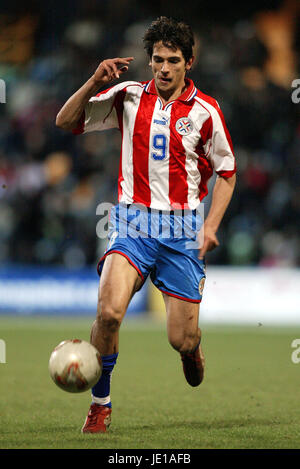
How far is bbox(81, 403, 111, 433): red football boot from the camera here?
497 centimetres

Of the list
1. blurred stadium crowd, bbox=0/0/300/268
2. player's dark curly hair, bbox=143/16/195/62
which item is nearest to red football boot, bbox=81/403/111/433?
player's dark curly hair, bbox=143/16/195/62

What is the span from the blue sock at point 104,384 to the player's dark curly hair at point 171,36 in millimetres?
2083

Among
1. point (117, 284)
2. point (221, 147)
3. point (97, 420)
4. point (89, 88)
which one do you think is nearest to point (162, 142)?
point (221, 147)

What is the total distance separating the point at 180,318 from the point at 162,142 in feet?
4.01

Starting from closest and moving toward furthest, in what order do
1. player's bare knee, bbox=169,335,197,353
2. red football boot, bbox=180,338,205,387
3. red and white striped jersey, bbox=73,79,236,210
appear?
red and white striped jersey, bbox=73,79,236,210
player's bare knee, bbox=169,335,197,353
red football boot, bbox=180,338,205,387

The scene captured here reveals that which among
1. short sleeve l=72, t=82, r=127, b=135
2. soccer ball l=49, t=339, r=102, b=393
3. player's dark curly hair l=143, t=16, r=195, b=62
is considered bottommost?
soccer ball l=49, t=339, r=102, b=393

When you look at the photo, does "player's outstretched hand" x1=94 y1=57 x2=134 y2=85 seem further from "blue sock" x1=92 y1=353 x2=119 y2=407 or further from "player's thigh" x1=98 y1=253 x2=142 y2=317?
"blue sock" x1=92 y1=353 x2=119 y2=407

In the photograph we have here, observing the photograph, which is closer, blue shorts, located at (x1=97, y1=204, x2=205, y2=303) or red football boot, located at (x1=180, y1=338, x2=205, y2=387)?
blue shorts, located at (x1=97, y1=204, x2=205, y2=303)

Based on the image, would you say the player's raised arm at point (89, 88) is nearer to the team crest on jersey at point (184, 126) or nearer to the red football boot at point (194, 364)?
the team crest on jersey at point (184, 126)

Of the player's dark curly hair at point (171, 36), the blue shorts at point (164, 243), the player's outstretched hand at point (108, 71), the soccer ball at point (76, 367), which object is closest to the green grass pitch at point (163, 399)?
the soccer ball at point (76, 367)

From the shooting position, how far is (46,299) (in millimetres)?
14000

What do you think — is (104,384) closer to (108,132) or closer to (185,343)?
Result: (185,343)

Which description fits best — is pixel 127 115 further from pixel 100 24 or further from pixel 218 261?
pixel 100 24
